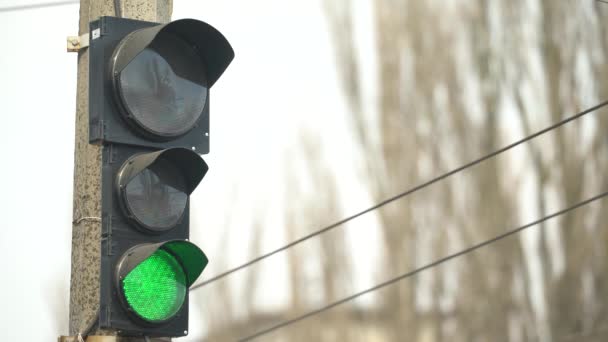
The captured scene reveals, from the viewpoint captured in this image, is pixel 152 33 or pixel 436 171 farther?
pixel 436 171

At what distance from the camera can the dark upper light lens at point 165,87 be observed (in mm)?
1908

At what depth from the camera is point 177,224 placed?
6.24 feet

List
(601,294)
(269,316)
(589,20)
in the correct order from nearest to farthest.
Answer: (269,316) → (601,294) → (589,20)

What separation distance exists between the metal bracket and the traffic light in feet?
0.19

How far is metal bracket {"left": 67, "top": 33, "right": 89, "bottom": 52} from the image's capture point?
6.69 ft

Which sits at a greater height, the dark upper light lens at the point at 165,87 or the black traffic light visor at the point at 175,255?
the dark upper light lens at the point at 165,87

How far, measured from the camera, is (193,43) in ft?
6.61

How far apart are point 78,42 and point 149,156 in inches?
14.3

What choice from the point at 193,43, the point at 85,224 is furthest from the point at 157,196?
the point at 193,43

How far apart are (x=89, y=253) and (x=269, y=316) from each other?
4970 millimetres

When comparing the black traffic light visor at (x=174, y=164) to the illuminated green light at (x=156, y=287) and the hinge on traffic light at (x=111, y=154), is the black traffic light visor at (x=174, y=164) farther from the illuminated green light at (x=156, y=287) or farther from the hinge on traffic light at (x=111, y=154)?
the illuminated green light at (x=156, y=287)

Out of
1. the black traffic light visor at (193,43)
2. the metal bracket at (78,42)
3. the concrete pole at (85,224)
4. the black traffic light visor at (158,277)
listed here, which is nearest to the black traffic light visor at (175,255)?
the black traffic light visor at (158,277)

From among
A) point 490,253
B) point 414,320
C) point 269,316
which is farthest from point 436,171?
point 269,316

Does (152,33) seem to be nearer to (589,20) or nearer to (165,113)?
(165,113)
